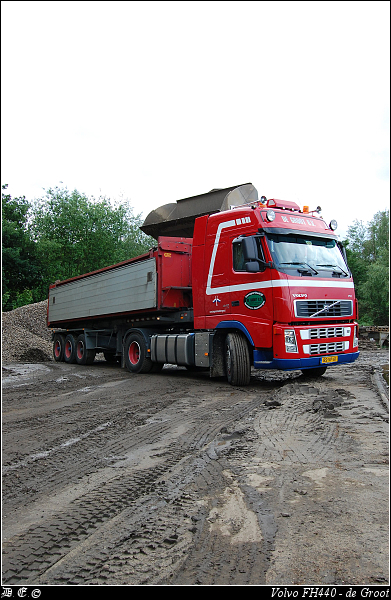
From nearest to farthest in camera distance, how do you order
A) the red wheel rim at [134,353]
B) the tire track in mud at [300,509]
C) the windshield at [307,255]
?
the tire track in mud at [300,509]
the windshield at [307,255]
the red wheel rim at [134,353]

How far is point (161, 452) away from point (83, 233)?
137 ft

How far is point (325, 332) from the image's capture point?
916cm

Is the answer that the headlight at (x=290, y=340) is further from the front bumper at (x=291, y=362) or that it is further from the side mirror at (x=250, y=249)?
the side mirror at (x=250, y=249)

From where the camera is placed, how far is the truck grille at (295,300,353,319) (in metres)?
8.84

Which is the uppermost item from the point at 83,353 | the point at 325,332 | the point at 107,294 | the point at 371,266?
the point at 371,266

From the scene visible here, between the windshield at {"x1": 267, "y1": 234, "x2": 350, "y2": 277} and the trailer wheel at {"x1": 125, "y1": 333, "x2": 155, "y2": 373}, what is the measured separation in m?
5.24

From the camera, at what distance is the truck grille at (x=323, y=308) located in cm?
884

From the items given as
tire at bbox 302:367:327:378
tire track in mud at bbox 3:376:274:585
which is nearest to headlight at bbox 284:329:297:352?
tire at bbox 302:367:327:378

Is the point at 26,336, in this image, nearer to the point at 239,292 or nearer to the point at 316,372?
the point at 239,292

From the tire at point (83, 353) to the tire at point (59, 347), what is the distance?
1.67m

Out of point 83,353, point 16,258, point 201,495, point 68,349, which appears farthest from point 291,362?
point 16,258

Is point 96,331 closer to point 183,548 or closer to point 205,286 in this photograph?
point 205,286

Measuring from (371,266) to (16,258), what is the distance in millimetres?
29206

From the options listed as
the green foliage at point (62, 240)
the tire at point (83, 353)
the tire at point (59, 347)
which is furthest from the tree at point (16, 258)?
the tire at point (83, 353)
